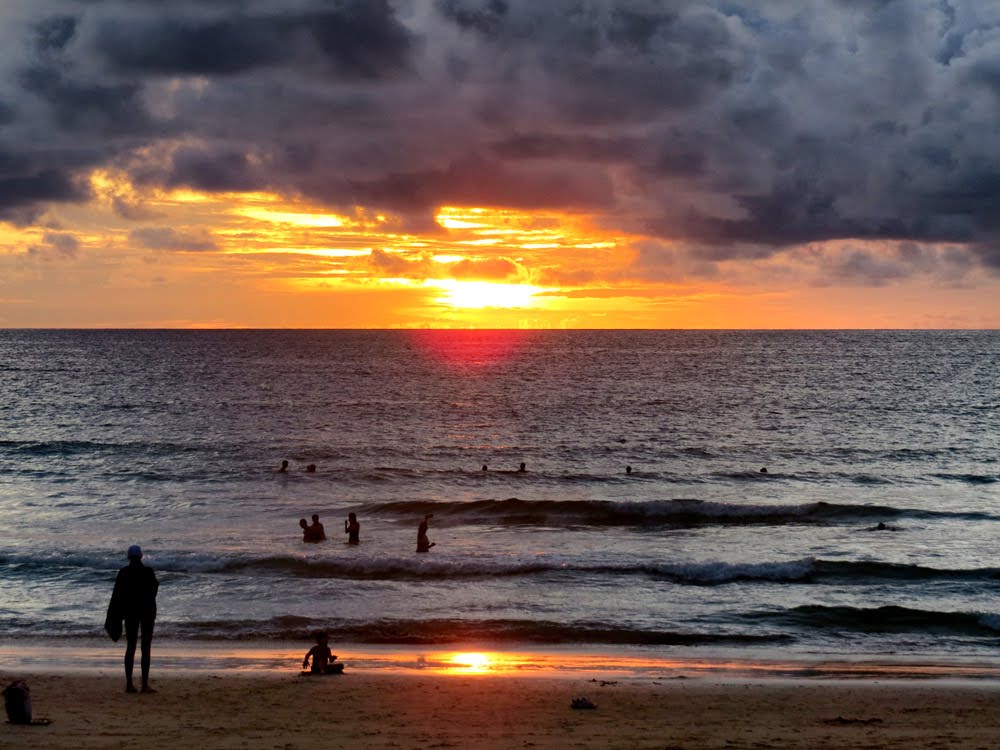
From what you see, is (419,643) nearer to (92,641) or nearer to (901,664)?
(92,641)

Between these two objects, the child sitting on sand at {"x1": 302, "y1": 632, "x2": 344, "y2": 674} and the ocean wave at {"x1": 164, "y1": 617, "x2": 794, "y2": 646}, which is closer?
the child sitting on sand at {"x1": 302, "y1": 632, "x2": 344, "y2": 674}

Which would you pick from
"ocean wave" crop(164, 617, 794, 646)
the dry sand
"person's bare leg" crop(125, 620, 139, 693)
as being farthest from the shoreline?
"person's bare leg" crop(125, 620, 139, 693)

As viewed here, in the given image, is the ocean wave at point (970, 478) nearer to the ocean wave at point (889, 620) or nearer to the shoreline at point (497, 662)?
the ocean wave at point (889, 620)

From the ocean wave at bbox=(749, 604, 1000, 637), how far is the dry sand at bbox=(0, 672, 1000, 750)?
4.68m

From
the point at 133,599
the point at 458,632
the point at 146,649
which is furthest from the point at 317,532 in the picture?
the point at 133,599

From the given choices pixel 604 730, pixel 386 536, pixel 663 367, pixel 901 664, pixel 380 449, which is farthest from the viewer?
pixel 663 367

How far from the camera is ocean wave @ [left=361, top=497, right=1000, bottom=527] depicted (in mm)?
37875

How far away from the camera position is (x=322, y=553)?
3072 cm

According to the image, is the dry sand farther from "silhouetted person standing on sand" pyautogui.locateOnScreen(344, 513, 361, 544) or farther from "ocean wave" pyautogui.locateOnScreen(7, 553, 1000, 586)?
"silhouetted person standing on sand" pyautogui.locateOnScreen(344, 513, 361, 544)

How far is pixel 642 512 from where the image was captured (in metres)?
39.5

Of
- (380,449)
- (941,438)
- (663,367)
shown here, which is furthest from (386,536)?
(663,367)

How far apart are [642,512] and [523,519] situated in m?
5.00

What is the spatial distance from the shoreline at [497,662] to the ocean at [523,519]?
537mm

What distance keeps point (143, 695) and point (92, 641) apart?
679cm
